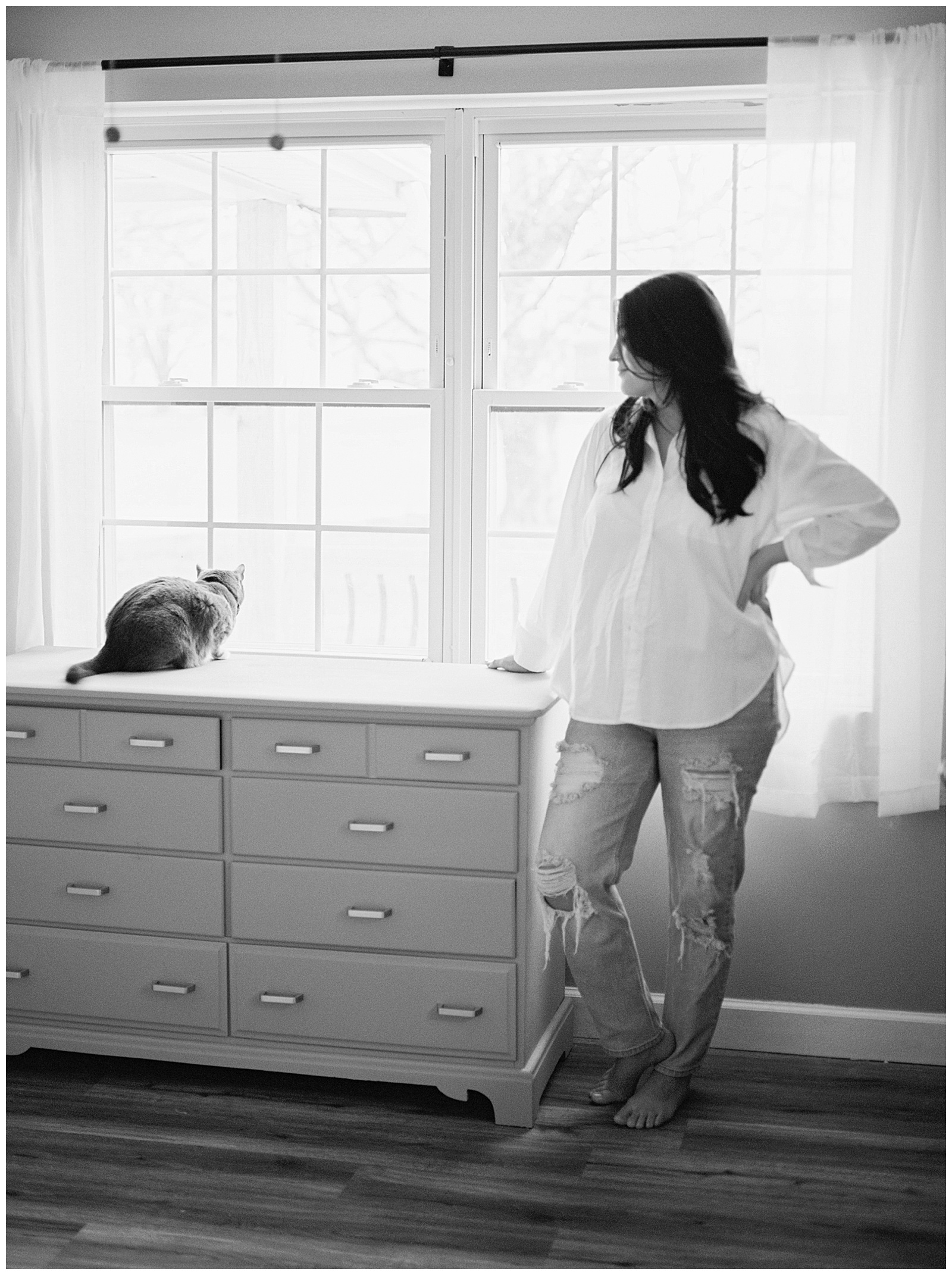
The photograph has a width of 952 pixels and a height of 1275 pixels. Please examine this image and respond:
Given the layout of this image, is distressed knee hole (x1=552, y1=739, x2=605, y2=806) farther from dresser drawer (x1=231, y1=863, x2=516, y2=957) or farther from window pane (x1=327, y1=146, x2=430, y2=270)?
window pane (x1=327, y1=146, x2=430, y2=270)

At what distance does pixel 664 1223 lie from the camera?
2.10 metres

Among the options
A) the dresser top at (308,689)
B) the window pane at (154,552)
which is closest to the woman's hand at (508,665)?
the dresser top at (308,689)

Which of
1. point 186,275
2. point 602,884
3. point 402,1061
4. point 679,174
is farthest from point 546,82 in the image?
point 402,1061

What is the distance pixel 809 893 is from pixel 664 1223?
98cm

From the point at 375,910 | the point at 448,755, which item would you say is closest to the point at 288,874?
the point at 375,910

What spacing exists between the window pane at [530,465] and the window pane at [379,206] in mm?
453

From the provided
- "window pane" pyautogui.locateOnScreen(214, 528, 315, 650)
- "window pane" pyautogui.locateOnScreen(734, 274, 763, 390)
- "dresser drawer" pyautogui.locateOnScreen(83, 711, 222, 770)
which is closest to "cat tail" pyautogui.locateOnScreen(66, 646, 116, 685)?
"dresser drawer" pyautogui.locateOnScreen(83, 711, 222, 770)

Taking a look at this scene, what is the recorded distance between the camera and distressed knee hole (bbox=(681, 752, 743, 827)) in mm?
2318

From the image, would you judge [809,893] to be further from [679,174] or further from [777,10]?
[777,10]

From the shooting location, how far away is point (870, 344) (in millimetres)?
2627

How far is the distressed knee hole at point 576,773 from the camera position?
238 centimetres

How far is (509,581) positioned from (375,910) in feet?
3.01

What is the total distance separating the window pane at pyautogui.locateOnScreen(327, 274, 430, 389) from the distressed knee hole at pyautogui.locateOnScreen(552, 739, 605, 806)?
3.61 ft

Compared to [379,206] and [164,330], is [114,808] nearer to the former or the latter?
[164,330]
